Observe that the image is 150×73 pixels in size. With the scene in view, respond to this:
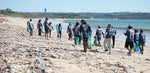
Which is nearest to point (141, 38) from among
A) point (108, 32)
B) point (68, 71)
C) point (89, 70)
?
point (108, 32)

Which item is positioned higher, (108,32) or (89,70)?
(108,32)

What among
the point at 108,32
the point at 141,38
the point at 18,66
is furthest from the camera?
the point at 141,38

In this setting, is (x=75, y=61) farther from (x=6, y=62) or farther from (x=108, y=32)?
(x=108, y=32)

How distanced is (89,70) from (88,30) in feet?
11.6

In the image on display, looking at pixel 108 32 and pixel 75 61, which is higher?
pixel 108 32

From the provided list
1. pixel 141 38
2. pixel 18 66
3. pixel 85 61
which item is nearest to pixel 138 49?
pixel 141 38

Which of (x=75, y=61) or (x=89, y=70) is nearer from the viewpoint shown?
(x=89, y=70)

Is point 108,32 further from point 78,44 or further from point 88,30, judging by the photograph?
point 78,44

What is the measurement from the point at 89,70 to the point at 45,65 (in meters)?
1.52

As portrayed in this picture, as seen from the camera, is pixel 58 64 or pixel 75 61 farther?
pixel 75 61

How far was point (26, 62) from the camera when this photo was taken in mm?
6305

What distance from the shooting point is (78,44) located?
13.1m

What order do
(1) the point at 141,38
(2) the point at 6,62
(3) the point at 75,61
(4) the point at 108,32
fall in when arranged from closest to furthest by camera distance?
1. (2) the point at 6,62
2. (3) the point at 75,61
3. (4) the point at 108,32
4. (1) the point at 141,38

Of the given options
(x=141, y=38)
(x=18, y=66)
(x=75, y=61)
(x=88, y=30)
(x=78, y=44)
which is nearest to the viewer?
(x=18, y=66)
